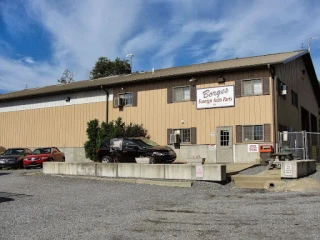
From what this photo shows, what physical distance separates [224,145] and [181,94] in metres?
4.35

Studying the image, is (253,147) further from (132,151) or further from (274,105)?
(132,151)

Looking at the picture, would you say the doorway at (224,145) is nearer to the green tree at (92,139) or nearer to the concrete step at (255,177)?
the concrete step at (255,177)

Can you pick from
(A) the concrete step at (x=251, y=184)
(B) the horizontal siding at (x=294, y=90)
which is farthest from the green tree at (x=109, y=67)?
(A) the concrete step at (x=251, y=184)

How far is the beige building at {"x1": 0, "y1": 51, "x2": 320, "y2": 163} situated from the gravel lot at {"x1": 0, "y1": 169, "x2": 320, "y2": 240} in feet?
26.3

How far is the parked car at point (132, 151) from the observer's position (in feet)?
54.5

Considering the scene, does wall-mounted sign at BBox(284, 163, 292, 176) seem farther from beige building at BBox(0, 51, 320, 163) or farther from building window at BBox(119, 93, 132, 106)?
building window at BBox(119, 93, 132, 106)

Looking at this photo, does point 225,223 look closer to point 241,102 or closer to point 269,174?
point 269,174

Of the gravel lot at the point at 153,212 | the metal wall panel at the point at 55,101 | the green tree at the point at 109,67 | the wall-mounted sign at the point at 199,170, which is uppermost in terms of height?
the green tree at the point at 109,67

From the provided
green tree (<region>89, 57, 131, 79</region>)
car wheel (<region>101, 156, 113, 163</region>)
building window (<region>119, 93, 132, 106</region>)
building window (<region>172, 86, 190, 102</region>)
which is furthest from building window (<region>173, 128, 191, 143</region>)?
green tree (<region>89, 57, 131, 79</region>)

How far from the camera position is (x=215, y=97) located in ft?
70.1

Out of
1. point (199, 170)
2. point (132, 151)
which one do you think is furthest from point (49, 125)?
point (199, 170)

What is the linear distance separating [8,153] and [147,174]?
494 inches

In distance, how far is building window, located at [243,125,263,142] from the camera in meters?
19.9

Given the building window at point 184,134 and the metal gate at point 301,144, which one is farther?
the building window at point 184,134
